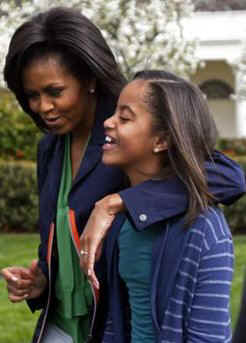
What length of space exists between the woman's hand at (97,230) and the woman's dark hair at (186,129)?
201 mm

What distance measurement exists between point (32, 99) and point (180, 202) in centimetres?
74

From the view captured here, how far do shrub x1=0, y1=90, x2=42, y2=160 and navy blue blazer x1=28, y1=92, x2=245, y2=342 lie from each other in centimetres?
1073

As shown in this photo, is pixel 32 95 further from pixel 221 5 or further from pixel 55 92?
pixel 221 5

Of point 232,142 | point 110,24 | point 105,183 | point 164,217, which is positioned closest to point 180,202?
point 164,217

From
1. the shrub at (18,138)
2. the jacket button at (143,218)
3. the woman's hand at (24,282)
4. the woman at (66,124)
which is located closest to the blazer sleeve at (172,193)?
the jacket button at (143,218)

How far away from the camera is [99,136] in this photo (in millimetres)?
2943

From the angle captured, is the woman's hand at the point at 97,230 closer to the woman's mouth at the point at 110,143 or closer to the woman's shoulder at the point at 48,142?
the woman's mouth at the point at 110,143

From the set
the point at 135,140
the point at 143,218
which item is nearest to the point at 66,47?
the point at 135,140

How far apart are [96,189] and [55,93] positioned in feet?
1.10

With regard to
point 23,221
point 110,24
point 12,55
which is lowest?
point 23,221

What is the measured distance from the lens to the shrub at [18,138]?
45.3 feet

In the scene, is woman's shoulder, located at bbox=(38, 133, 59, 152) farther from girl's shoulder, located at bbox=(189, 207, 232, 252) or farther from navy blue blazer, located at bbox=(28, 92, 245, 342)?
girl's shoulder, located at bbox=(189, 207, 232, 252)

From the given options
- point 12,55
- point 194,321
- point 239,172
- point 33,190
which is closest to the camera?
point 194,321

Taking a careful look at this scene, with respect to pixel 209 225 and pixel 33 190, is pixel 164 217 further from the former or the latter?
pixel 33 190
